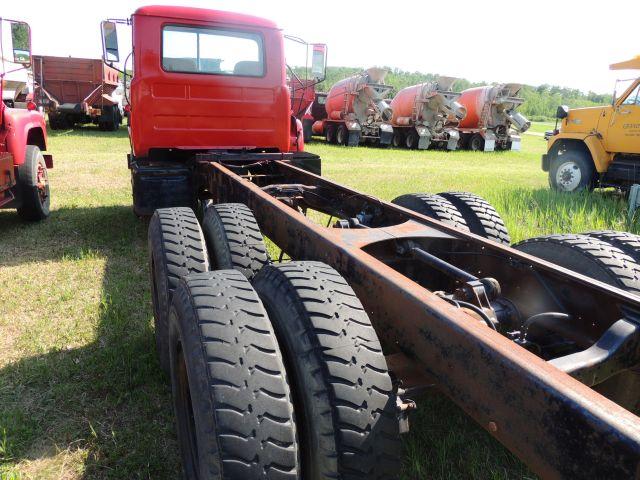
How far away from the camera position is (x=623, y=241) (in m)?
2.50

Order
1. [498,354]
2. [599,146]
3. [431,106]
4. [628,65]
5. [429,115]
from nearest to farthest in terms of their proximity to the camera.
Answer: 1. [498,354]
2. [628,65]
3. [599,146]
4. [431,106]
5. [429,115]

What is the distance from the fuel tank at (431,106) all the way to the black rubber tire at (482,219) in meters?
16.2

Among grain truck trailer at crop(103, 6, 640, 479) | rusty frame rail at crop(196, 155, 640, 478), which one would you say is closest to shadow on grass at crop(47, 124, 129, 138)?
grain truck trailer at crop(103, 6, 640, 479)

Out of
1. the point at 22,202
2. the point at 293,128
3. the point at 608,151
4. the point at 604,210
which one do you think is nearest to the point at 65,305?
the point at 22,202

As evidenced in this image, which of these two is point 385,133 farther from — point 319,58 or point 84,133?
point 319,58

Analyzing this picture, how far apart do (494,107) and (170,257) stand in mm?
19581

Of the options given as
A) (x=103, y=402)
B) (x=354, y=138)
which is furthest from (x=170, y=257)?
(x=354, y=138)

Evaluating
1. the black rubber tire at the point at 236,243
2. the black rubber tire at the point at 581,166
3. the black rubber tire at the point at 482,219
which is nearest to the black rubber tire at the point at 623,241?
the black rubber tire at the point at 482,219

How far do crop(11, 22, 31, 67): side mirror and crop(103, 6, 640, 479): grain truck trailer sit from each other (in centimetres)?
391

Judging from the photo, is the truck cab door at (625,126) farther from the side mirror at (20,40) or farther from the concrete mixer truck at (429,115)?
the concrete mixer truck at (429,115)

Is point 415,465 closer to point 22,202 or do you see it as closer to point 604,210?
point 22,202

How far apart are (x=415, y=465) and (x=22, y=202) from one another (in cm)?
520

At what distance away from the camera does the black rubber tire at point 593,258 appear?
2217 millimetres

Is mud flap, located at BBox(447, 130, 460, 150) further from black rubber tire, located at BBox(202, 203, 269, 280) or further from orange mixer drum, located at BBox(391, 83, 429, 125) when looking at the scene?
black rubber tire, located at BBox(202, 203, 269, 280)
